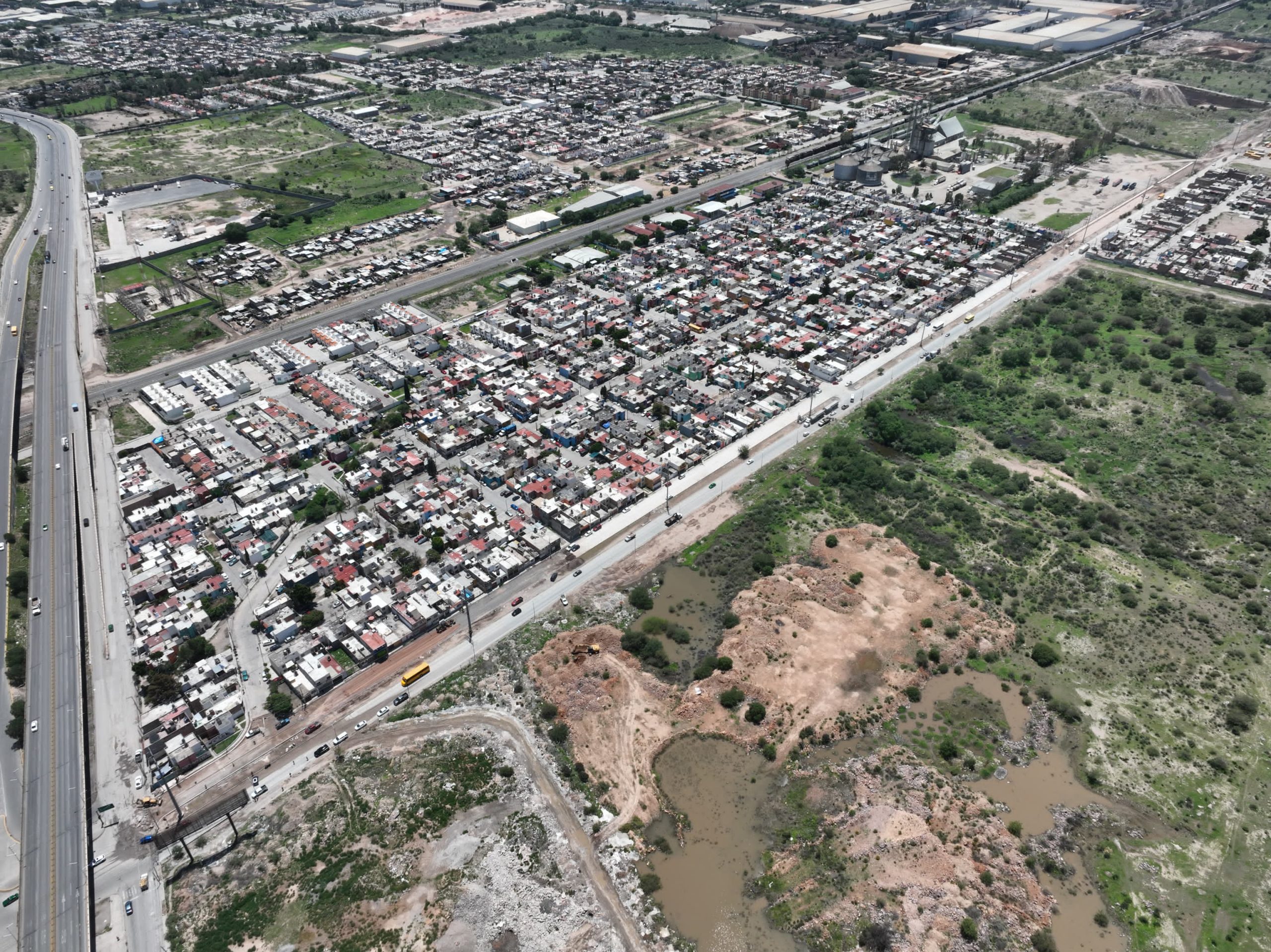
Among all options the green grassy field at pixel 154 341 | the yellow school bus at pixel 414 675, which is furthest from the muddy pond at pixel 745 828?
the green grassy field at pixel 154 341

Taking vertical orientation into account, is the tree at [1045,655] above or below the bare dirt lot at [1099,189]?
below

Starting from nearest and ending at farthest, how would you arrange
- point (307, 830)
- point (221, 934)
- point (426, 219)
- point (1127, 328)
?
1. point (221, 934)
2. point (307, 830)
3. point (1127, 328)
4. point (426, 219)

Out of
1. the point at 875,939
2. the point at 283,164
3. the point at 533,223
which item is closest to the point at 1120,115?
the point at 533,223

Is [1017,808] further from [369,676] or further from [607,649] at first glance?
[369,676]

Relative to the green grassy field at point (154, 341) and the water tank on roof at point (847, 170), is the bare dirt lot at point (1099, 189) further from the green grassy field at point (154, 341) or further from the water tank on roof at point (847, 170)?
the green grassy field at point (154, 341)

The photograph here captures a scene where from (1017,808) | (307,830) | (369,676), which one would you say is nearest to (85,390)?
(369,676)

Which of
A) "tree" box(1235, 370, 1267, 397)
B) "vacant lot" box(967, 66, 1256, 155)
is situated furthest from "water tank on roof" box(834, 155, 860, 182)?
"tree" box(1235, 370, 1267, 397)
